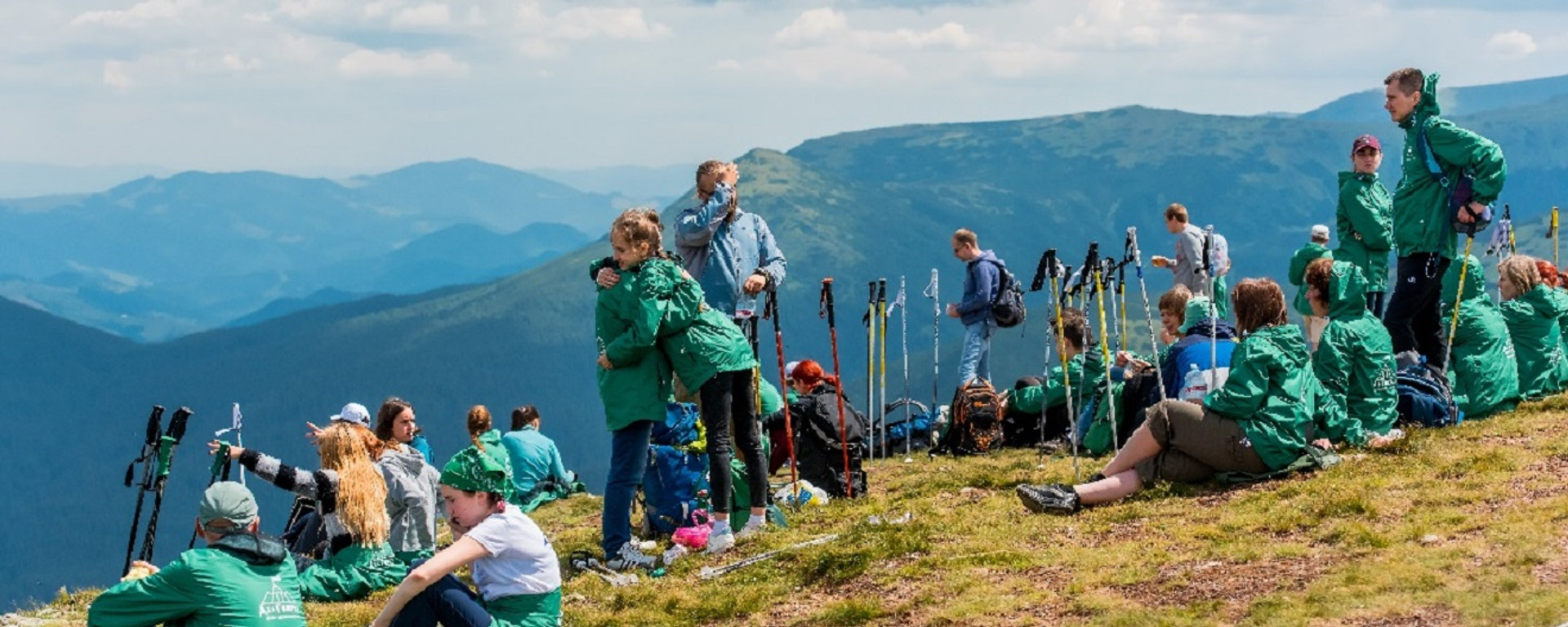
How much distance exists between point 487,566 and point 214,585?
134cm

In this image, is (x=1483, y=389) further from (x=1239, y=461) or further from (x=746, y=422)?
(x=746, y=422)

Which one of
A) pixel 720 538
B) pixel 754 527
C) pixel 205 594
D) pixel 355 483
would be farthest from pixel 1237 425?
pixel 205 594

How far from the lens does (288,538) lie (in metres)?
13.5

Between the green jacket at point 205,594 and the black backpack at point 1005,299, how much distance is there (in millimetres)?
10932

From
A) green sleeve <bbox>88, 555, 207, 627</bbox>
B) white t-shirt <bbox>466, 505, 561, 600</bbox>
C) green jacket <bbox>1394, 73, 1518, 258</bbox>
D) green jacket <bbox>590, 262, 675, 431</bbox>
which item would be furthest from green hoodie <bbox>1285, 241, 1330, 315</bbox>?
green sleeve <bbox>88, 555, 207, 627</bbox>

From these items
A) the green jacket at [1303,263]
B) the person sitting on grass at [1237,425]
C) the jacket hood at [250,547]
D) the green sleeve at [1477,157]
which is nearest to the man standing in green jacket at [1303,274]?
the green jacket at [1303,263]

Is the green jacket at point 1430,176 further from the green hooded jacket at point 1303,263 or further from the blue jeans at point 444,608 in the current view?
the blue jeans at point 444,608

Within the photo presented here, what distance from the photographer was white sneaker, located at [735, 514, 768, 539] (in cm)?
1223

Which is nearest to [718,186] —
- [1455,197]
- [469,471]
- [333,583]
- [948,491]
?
[948,491]

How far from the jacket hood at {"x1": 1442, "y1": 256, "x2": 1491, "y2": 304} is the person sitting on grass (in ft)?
13.0

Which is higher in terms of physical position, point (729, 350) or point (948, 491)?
point (729, 350)

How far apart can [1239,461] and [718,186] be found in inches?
178

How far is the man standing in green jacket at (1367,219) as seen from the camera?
610 inches

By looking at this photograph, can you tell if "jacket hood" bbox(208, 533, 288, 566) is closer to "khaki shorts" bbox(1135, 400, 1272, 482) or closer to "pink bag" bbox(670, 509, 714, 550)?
"pink bag" bbox(670, 509, 714, 550)
